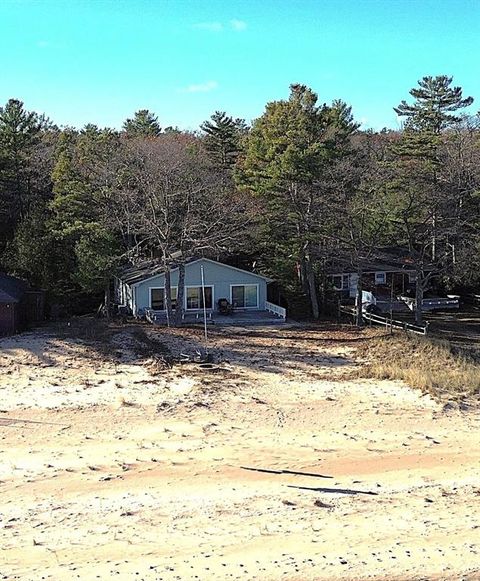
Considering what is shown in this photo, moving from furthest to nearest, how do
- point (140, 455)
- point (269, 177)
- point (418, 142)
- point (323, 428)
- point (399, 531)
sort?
point (418, 142)
point (269, 177)
point (323, 428)
point (140, 455)
point (399, 531)

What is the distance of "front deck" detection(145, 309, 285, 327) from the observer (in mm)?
31031

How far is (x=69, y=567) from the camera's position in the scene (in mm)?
10844

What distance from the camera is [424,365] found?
24.0 m

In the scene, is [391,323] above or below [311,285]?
below

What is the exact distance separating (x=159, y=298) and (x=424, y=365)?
14.3 meters

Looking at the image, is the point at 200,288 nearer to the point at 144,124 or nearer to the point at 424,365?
the point at 424,365

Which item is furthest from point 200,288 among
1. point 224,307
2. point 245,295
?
point 245,295

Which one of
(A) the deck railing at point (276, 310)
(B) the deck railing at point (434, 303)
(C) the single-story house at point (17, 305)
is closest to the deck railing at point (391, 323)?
(A) the deck railing at point (276, 310)

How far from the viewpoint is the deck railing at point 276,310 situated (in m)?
32.1

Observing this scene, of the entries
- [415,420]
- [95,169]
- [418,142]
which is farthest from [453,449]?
[418,142]

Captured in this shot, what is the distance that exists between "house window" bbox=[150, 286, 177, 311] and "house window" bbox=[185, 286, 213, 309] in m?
0.72

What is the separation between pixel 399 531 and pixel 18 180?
102 ft

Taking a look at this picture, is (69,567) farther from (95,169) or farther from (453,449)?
(95,169)

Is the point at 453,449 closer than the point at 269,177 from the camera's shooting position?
Yes
